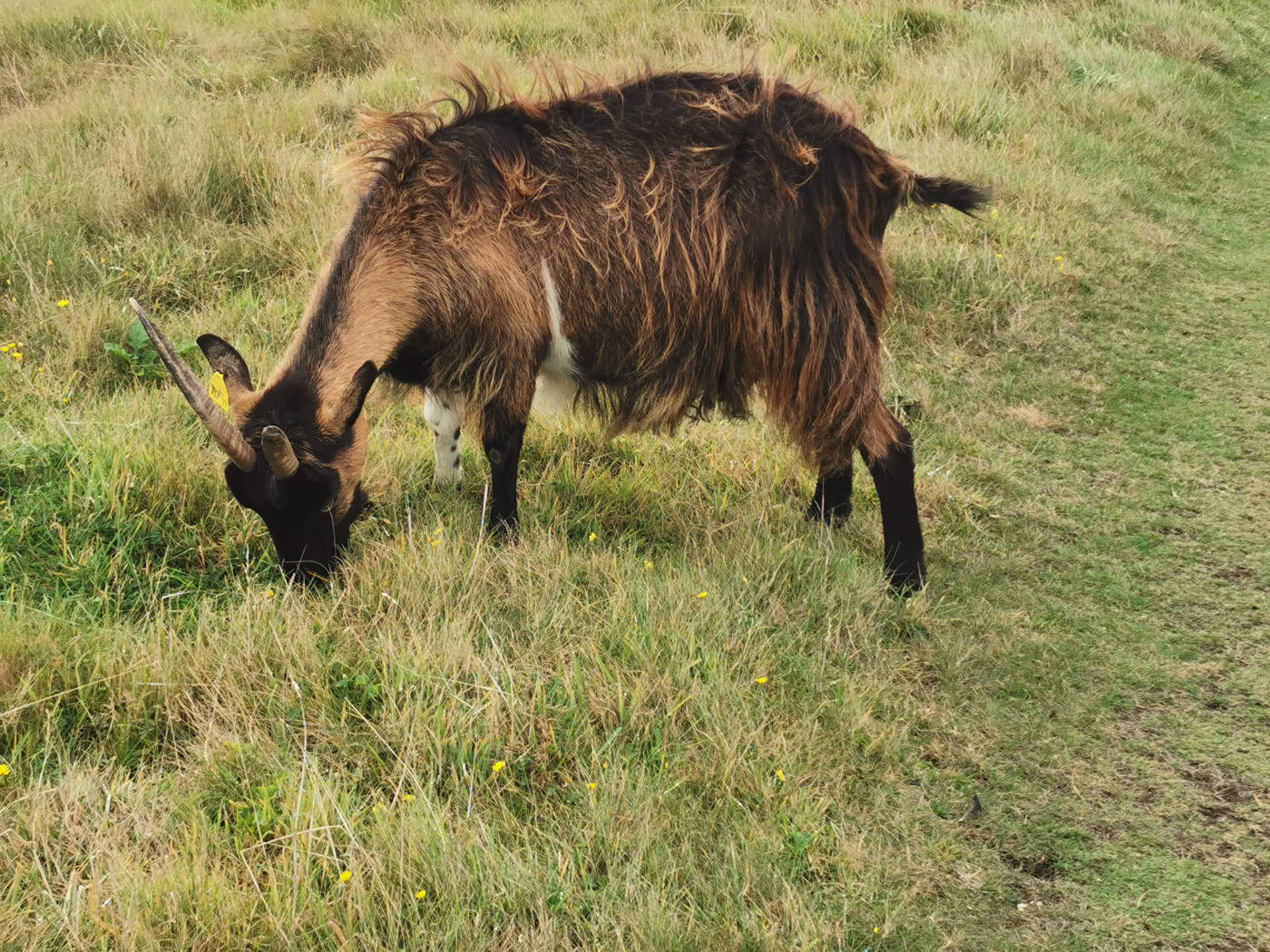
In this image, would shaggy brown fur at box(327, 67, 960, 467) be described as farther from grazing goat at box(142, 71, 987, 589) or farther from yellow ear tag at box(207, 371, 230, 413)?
yellow ear tag at box(207, 371, 230, 413)

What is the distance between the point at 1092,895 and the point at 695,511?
79.0 inches

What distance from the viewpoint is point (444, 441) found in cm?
438

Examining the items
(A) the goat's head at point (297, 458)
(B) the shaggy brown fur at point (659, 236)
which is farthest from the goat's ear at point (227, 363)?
(B) the shaggy brown fur at point (659, 236)

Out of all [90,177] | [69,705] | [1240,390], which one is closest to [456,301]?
[69,705]

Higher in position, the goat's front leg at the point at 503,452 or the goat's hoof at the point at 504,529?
the goat's front leg at the point at 503,452

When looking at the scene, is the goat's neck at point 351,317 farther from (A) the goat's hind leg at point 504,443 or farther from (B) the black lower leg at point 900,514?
(B) the black lower leg at point 900,514

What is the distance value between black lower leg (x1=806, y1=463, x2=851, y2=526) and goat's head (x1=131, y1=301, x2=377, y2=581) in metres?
1.85

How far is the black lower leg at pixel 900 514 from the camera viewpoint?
A: 406cm

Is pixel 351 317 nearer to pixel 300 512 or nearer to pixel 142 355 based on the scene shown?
pixel 300 512

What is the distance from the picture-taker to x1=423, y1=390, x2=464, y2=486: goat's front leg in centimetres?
433

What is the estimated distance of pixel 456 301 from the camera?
3.68 meters

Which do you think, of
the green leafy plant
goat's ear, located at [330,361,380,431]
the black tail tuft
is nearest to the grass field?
the green leafy plant

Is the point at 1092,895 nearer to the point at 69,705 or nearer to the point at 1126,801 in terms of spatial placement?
the point at 1126,801

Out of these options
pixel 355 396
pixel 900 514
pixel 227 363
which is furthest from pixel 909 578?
pixel 227 363
